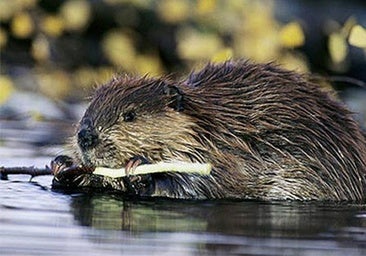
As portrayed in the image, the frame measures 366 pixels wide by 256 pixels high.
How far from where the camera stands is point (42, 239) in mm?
4488

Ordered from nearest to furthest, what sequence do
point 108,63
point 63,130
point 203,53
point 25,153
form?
1. point 25,153
2. point 63,130
3. point 203,53
4. point 108,63

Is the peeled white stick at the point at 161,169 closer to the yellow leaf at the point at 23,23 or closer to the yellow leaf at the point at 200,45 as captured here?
the yellow leaf at the point at 200,45

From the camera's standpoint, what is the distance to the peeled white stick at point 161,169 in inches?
223

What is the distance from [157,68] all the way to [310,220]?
7.07 m

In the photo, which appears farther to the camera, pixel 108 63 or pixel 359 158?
pixel 108 63

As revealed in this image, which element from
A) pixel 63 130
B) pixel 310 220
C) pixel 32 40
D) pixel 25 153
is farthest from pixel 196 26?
pixel 310 220

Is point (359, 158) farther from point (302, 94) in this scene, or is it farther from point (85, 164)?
point (85, 164)

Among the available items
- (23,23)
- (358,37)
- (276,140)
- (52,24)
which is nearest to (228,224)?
(276,140)

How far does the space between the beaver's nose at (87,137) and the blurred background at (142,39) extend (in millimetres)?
4219

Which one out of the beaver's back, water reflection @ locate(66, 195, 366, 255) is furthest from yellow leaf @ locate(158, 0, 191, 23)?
water reflection @ locate(66, 195, 366, 255)

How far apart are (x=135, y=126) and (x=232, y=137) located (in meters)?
0.42

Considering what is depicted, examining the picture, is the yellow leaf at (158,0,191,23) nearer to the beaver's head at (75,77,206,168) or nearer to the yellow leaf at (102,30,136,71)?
the yellow leaf at (102,30,136,71)

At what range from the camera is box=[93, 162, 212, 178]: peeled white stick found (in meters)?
5.67

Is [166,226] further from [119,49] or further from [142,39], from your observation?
[142,39]
